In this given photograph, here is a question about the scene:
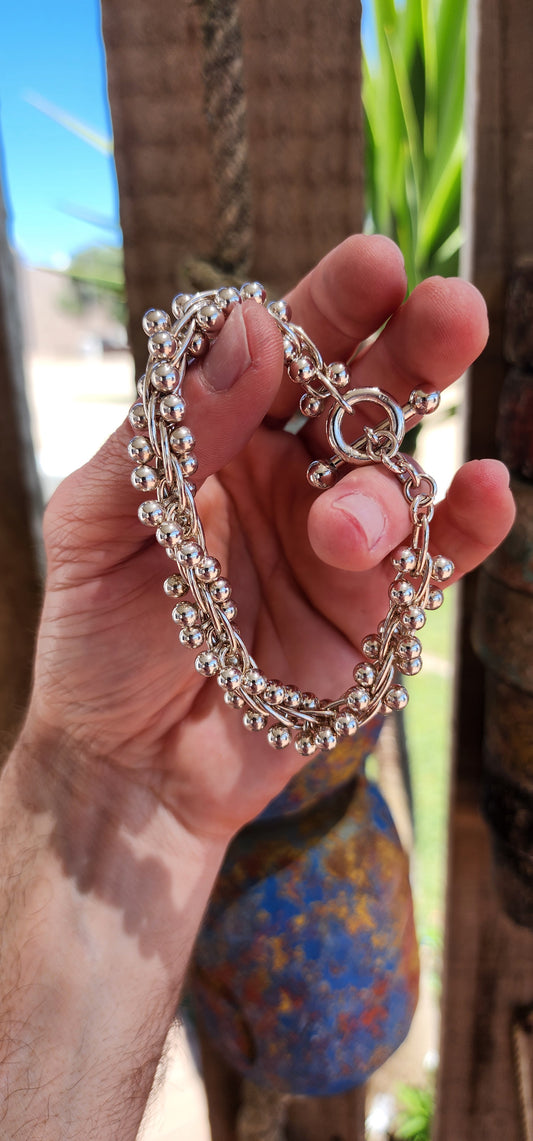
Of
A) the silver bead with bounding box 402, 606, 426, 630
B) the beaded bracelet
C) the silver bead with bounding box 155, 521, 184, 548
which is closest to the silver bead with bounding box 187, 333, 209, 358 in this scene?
the beaded bracelet

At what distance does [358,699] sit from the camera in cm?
51

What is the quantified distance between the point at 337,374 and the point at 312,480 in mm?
72

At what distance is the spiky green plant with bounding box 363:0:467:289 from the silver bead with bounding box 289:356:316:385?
54cm

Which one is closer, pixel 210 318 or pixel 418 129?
pixel 210 318

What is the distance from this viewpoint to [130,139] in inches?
26.7

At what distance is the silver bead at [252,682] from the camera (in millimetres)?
508

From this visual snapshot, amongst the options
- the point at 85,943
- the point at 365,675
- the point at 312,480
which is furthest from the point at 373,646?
the point at 85,943

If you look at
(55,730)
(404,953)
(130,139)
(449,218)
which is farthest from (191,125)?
(404,953)

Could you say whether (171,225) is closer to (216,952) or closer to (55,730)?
(55,730)

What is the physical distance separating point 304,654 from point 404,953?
33cm

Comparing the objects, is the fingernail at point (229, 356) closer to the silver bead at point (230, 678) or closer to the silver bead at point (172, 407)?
the silver bead at point (172, 407)

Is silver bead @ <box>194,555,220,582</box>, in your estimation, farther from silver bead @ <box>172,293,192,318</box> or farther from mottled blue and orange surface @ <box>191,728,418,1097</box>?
mottled blue and orange surface @ <box>191,728,418,1097</box>

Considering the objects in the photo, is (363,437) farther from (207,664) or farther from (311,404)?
(207,664)

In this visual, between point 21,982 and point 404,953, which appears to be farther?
point 404,953
